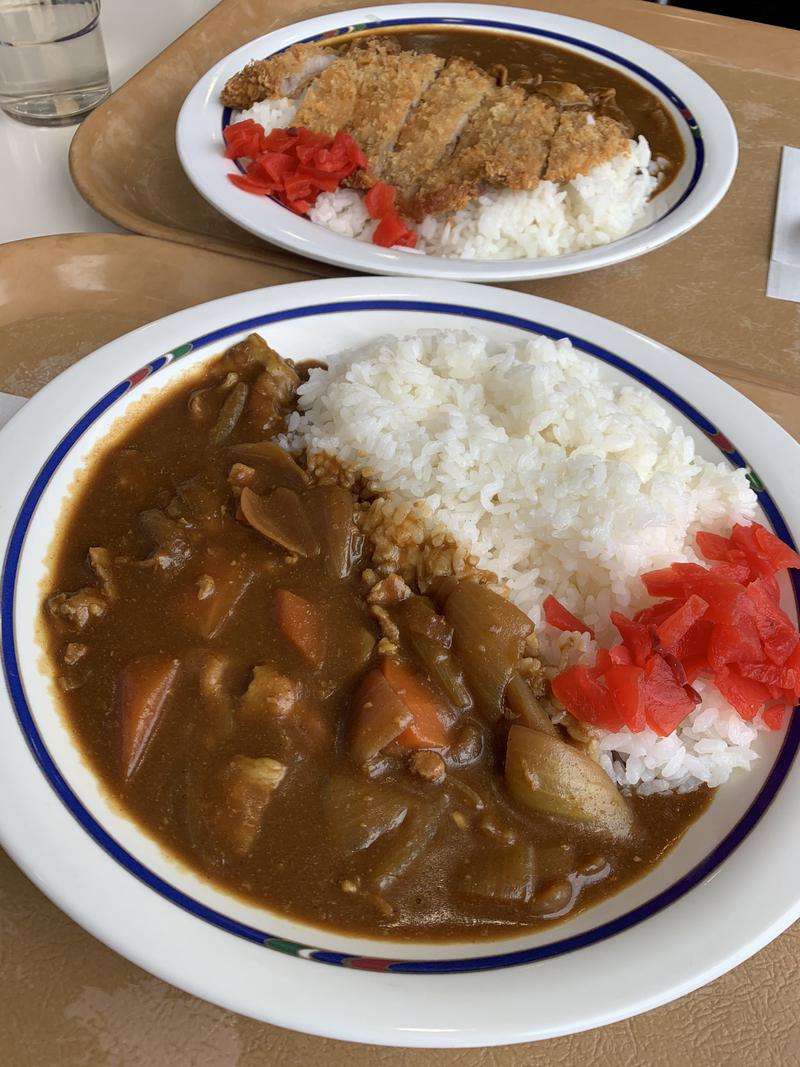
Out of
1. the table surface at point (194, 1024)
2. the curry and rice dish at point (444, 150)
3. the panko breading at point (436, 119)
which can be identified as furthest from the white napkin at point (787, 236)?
the table surface at point (194, 1024)

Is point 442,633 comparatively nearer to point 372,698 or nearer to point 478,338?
point 372,698

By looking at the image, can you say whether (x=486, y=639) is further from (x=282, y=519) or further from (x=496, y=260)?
(x=496, y=260)

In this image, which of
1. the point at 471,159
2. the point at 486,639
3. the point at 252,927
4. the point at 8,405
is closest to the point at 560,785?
the point at 486,639

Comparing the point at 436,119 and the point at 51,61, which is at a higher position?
the point at 51,61

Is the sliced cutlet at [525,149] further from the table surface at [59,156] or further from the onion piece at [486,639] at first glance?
the onion piece at [486,639]

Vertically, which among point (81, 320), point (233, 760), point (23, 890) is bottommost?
point (23, 890)

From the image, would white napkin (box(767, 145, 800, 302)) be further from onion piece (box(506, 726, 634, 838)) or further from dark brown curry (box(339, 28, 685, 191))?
onion piece (box(506, 726, 634, 838))

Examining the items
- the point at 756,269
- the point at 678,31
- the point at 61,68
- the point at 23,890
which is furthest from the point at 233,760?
the point at 678,31

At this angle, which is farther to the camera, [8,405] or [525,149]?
[525,149]
